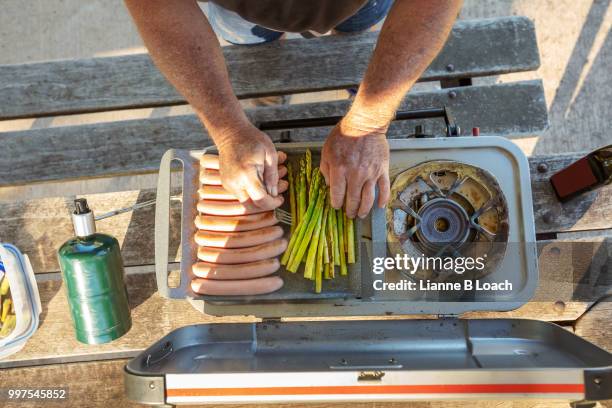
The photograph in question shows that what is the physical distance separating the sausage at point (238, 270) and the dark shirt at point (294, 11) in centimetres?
106

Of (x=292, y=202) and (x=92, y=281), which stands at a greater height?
(x=292, y=202)

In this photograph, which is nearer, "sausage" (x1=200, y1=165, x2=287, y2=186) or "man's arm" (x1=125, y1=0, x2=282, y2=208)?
"man's arm" (x1=125, y1=0, x2=282, y2=208)

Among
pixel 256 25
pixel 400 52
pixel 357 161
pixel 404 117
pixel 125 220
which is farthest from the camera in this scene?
pixel 256 25

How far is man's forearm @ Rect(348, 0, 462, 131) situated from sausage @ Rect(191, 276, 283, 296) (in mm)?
746

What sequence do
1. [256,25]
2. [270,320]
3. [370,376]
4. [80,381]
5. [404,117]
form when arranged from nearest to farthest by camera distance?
[370,376] < [270,320] < [404,117] < [80,381] < [256,25]

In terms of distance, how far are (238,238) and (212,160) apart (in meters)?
0.35

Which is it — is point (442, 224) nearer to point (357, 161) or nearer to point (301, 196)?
point (357, 161)

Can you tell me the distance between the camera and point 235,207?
6.94 feet

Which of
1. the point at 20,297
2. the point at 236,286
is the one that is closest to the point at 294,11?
the point at 236,286

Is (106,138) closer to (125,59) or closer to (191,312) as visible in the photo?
(125,59)

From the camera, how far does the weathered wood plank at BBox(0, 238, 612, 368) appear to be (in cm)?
240

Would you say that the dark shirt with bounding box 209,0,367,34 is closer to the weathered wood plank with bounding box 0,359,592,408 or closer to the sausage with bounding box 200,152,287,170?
the sausage with bounding box 200,152,287,170

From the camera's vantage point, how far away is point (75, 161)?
9.11 feet

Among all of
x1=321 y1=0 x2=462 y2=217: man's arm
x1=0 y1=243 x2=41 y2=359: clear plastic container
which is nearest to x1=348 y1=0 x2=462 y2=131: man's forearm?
x1=321 y1=0 x2=462 y2=217: man's arm
